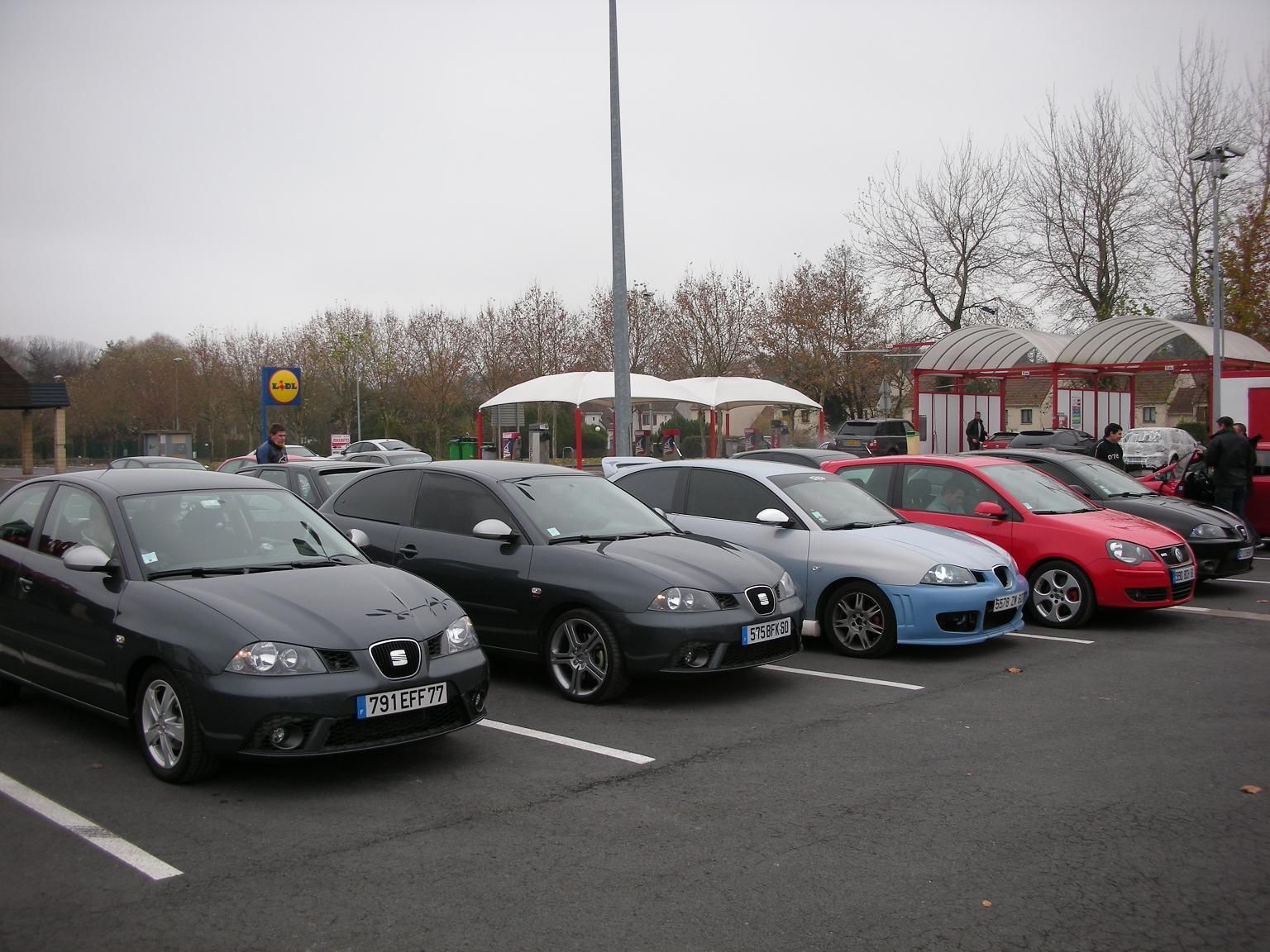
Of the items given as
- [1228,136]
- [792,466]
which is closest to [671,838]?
[792,466]

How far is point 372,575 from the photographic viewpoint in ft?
19.5

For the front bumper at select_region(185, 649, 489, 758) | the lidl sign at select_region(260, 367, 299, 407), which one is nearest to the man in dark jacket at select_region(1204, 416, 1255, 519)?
the front bumper at select_region(185, 649, 489, 758)

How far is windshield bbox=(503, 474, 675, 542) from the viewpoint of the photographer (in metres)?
7.64

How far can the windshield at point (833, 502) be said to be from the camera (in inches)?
362

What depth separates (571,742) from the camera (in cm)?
608

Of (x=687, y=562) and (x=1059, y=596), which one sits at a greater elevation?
(x=687, y=562)

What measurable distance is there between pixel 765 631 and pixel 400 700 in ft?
8.93

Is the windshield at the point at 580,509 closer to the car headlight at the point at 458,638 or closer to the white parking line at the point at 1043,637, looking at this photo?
the car headlight at the point at 458,638

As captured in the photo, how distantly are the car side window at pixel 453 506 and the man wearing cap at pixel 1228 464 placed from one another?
1114cm

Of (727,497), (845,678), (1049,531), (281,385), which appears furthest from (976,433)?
(845,678)

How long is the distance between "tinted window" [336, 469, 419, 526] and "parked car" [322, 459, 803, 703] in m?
0.02

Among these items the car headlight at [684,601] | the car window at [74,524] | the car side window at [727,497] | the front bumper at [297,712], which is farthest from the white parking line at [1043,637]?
the car window at [74,524]

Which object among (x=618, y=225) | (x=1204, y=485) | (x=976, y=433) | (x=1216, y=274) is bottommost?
(x=1204, y=485)

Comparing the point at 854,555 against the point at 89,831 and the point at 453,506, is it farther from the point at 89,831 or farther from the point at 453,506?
the point at 89,831
